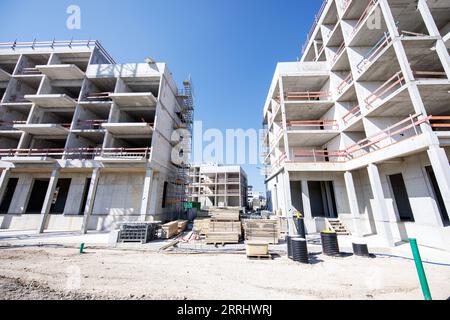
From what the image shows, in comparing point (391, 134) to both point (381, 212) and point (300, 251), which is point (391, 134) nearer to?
point (381, 212)

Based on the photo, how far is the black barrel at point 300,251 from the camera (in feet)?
21.9

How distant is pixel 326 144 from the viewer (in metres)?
16.3

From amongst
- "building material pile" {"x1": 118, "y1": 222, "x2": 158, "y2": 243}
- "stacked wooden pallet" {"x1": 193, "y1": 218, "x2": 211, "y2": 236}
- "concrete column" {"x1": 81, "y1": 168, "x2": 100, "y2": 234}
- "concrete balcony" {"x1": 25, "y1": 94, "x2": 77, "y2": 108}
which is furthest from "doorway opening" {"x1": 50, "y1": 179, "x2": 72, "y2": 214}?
"stacked wooden pallet" {"x1": 193, "y1": 218, "x2": 211, "y2": 236}

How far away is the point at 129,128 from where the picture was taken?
15.8m

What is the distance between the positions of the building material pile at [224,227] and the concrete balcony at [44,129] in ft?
53.6

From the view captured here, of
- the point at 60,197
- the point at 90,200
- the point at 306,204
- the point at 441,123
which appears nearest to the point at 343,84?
the point at 441,123

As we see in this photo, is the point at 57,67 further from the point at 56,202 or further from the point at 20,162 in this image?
the point at 56,202

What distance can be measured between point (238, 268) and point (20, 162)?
20.9 meters

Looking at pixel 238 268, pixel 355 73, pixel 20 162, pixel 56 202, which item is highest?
pixel 355 73

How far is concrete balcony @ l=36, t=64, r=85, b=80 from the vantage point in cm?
1650

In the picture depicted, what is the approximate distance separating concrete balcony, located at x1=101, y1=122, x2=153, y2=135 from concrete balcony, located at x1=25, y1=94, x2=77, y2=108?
4987 mm

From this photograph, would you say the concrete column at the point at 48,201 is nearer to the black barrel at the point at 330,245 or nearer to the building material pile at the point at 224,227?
the building material pile at the point at 224,227

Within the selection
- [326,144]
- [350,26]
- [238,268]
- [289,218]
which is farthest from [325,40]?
[238,268]

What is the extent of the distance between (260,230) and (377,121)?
35.0 ft
